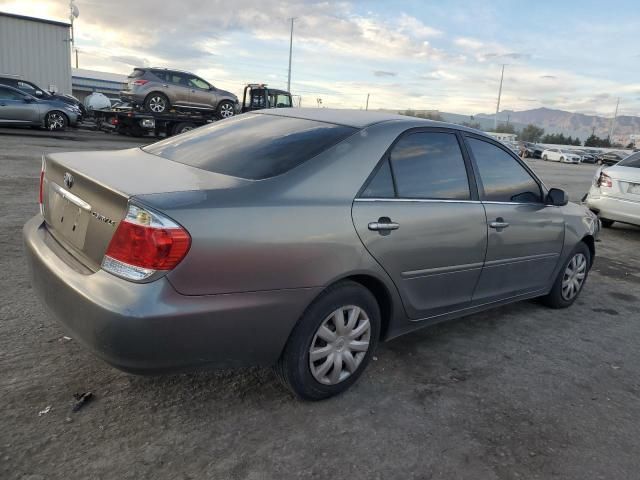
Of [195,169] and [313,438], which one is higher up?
[195,169]

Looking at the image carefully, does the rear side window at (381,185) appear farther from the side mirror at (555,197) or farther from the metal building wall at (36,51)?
the metal building wall at (36,51)

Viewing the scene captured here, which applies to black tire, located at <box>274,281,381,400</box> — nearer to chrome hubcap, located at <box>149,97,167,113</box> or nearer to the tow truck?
the tow truck

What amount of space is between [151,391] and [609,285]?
16.3 feet

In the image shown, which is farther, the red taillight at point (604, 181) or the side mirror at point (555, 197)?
the red taillight at point (604, 181)

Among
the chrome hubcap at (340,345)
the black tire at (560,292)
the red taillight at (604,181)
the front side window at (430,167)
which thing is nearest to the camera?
the chrome hubcap at (340,345)

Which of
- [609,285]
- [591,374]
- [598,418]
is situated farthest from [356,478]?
[609,285]

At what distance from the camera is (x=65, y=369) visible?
9.73 ft

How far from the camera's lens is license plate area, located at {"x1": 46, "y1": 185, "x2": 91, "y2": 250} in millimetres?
2571

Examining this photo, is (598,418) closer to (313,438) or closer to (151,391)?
(313,438)

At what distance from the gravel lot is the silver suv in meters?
15.5

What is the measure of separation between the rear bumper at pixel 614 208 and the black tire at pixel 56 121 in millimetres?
16001

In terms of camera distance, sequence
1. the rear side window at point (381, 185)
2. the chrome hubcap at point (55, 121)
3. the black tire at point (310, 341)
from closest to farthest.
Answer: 1. the black tire at point (310, 341)
2. the rear side window at point (381, 185)
3. the chrome hubcap at point (55, 121)

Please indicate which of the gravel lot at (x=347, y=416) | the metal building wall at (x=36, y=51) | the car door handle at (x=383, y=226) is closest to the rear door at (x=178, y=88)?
the metal building wall at (x=36, y=51)

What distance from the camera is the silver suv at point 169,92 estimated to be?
710 inches
